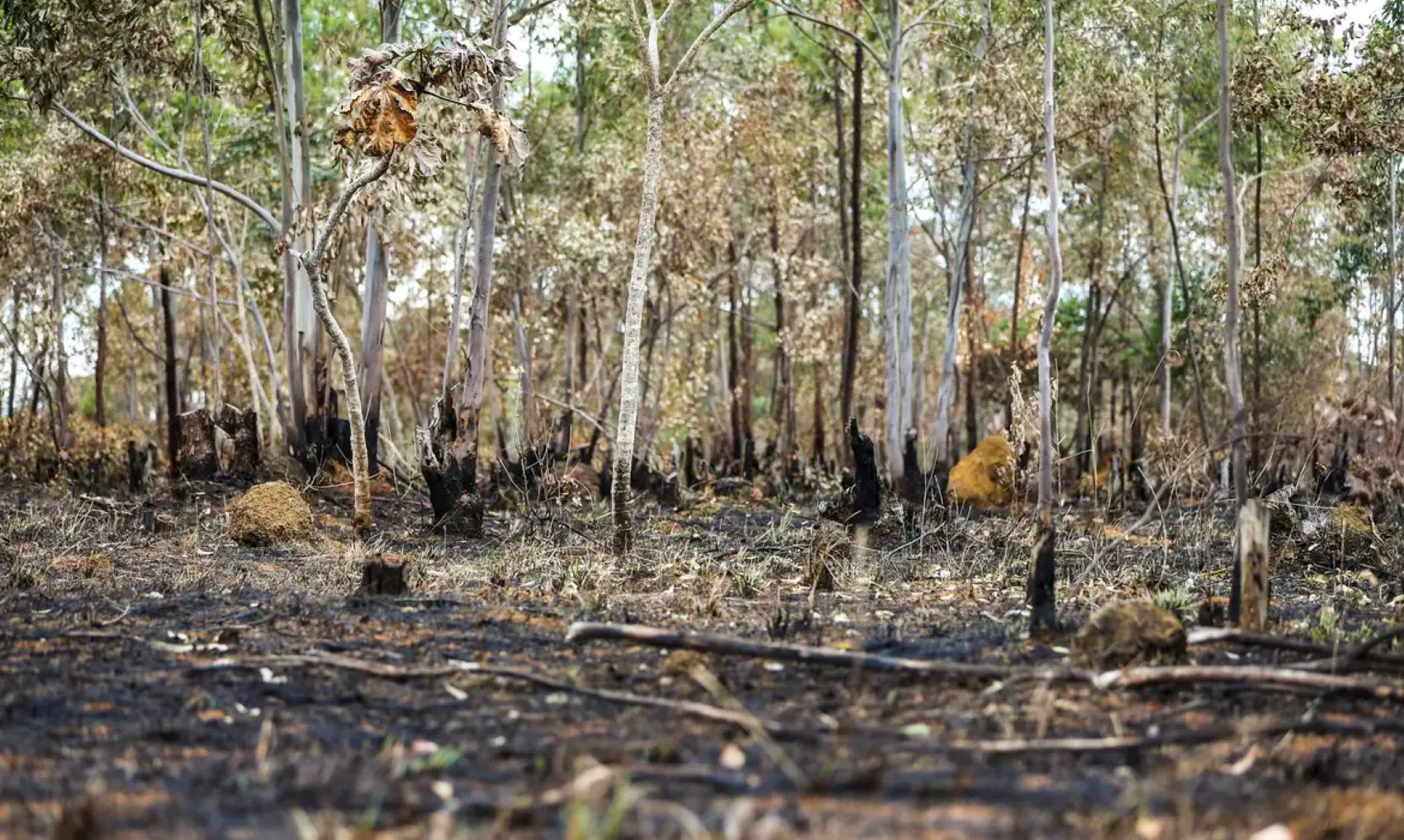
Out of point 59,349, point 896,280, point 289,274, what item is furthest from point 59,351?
point 896,280

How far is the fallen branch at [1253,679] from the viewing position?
13.1ft

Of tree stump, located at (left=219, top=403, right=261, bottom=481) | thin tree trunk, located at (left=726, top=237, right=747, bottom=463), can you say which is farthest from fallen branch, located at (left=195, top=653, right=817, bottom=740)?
thin tree trunk, located at (left=726, top=237, right=747, bottom=463)

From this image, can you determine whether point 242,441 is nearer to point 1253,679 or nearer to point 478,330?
point 478,330

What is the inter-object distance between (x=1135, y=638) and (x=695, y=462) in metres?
14.4

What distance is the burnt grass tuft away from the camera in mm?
2922

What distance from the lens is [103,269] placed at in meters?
18.1

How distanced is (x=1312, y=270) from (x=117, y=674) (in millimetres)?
23684

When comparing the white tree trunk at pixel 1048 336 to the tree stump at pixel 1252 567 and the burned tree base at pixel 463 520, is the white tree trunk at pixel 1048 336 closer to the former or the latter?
the tree stump at pixel 1252 567

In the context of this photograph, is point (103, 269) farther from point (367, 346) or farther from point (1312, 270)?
point (1312, 270)

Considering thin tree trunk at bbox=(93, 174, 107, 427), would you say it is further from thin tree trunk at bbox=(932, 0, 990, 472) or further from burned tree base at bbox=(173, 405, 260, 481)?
thin tree trunk at bbox=(932, 0, 990, 472)

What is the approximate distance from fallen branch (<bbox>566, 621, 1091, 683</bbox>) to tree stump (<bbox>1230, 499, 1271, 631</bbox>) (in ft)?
4.00

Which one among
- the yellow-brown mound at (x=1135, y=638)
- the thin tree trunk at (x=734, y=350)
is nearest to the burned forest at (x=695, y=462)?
the yellow-brown mound at (x=1135, y=638)

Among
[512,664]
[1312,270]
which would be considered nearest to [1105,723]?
[512,664]

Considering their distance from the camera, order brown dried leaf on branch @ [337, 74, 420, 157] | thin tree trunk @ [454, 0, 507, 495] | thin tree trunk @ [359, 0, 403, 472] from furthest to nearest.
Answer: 1. thin tree trunk @ [359, 0, 403, 472]
2. thin tree trunk @ [454, 0, 507, 495]
3. brown dried leaf on branch @ [337, 74, 420, 157]
